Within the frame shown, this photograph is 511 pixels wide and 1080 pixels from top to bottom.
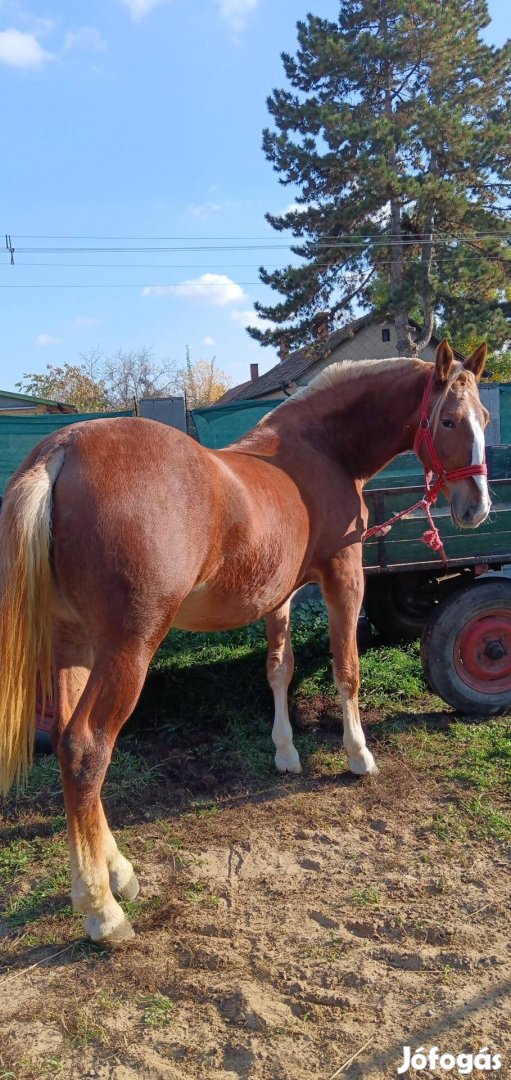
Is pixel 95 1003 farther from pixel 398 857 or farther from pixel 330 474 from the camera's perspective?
pixel 330 474

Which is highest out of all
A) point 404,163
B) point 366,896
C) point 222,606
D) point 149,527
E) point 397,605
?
point 404,163

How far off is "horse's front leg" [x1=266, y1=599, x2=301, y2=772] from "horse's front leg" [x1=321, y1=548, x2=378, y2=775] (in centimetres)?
29

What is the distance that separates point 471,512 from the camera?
3412mm

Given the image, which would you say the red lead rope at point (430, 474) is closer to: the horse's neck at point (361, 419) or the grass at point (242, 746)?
the horse's neck at point (361, 419)

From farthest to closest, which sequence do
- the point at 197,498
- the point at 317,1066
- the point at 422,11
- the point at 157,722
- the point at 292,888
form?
the point at 422,11 → the point at 157,722 → the point at 292,888 → the point at 197,498 → the point at 317,1066

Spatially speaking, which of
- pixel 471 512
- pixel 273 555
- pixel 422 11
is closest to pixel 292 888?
pixel 273 555

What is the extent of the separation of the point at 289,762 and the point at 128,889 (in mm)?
1325

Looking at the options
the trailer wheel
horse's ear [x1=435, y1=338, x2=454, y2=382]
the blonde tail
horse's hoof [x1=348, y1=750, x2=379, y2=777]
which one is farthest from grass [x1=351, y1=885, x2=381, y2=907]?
horse's ear [x1=435, y1=338, x2=454, y2=382]

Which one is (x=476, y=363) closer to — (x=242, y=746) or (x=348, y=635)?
(x=348, y=635)

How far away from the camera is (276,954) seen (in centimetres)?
238

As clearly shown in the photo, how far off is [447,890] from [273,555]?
150cm

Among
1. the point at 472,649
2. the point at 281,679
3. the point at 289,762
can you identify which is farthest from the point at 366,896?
the point at 472,649

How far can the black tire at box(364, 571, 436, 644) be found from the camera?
5.12 meters

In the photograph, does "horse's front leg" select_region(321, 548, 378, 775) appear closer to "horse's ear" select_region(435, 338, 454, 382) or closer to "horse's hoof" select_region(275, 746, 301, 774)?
"horse's hoof" select_region(275, 746, 301, 774)
